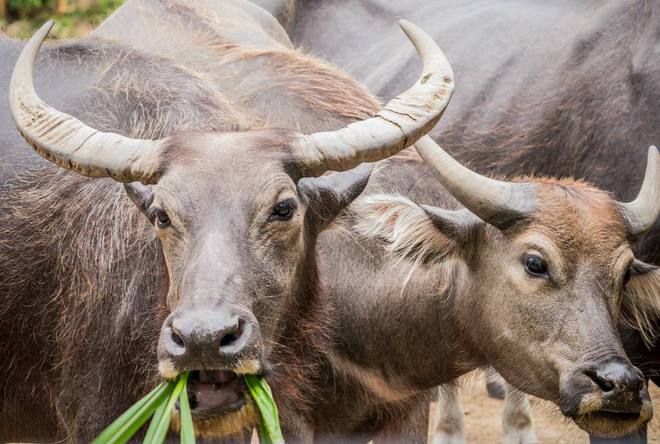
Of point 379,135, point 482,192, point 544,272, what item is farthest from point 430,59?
point 544,272

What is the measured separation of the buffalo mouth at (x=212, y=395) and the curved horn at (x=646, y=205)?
2.21 meters

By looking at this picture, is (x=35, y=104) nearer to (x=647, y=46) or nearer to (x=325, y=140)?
(x=325, y=140)

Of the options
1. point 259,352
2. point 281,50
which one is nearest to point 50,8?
point 281,50

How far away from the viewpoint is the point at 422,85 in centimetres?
539

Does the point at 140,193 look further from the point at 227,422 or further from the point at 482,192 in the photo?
the point at 482,192

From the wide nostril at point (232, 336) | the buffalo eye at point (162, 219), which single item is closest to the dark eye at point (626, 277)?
the wide nostril at point (232, 336)

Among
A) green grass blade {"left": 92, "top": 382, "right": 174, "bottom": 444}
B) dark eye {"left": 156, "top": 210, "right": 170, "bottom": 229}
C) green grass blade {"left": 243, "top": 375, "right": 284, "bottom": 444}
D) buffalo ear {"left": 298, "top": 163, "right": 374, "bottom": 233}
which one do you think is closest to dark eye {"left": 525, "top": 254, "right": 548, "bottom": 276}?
buffalo ear {"left": 298, "top": 163, "right": 374, "bottom": 233}

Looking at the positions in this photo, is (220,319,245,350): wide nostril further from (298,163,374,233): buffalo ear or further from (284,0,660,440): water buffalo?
(284,0,660,440): water buffalo

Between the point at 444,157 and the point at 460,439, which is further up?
the point at 444,157

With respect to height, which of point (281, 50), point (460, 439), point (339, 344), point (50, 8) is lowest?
point (50, 8)

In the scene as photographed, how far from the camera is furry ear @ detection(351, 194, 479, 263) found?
6.00m

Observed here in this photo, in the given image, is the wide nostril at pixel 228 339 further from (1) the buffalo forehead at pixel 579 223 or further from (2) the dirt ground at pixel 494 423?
(2) the dirt ground at pixel 494 423

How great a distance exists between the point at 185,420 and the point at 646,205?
2.69 metres

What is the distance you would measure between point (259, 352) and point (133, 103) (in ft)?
6.15
